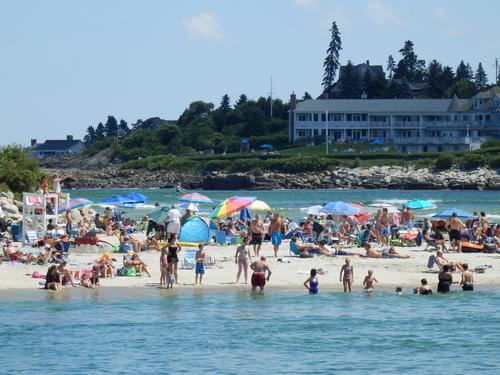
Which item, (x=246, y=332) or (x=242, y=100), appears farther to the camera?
(x=242, y=100)

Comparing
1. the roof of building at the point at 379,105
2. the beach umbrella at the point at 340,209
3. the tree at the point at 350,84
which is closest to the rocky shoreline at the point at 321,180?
the roof of building at the point at 379,105

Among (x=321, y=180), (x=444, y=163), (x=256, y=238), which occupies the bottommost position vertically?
(x=256, y=238)

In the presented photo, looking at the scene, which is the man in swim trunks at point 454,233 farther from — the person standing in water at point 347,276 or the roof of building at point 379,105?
the roof of building at point 379,105

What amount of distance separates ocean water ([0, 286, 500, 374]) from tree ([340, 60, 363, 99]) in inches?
4464

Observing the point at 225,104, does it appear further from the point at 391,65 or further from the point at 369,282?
the point at 369,282

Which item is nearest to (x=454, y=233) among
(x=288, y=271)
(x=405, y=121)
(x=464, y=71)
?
(x=288, y=271)

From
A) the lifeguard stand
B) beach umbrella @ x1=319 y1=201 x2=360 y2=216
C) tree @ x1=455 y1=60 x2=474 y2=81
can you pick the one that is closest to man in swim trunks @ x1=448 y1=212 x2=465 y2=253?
beach umbrella @ x1=319 y1=201 x2=360 y2=216

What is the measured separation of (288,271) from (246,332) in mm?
6972

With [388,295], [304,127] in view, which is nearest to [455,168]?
[304,127]

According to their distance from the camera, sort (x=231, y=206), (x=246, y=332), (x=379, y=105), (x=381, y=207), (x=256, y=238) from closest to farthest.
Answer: (x=246, y=332), (x=256, y=238), (x=231, y=206), (x=381, y=207), (x=379, y=105)

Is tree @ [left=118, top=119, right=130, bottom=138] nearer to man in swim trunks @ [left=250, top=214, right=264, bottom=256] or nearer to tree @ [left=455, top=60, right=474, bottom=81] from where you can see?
tree @ [left=455, top=60, right=474, bottom=81]

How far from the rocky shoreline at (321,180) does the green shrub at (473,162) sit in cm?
109

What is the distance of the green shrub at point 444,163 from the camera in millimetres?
109500

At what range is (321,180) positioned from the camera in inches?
4434
